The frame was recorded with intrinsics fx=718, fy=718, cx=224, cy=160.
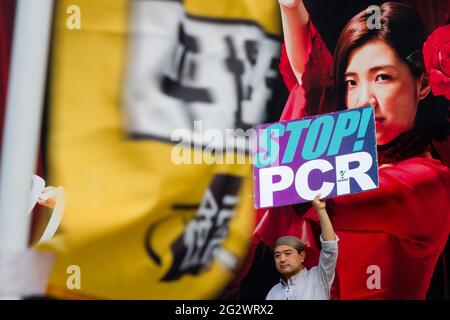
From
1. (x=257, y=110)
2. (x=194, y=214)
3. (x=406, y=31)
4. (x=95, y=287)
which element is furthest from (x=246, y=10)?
(x=95, y=287)

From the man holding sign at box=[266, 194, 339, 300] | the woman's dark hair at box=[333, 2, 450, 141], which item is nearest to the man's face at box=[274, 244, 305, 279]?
the man holding sign at box=[266, 194, 339, 300]

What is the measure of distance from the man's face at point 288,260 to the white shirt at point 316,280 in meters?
A: 0.03

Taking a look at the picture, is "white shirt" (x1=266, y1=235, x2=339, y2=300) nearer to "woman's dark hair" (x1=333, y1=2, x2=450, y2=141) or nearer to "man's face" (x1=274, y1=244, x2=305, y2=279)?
"man's face" (x1=274, y1=244, x2=305, y2=279)

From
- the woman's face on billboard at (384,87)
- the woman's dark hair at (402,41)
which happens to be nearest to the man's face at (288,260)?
the woman's face on billboard at (384,87)

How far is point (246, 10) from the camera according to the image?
2.98 m

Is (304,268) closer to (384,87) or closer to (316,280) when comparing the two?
(316,280)

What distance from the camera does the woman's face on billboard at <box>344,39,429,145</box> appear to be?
3.01 m

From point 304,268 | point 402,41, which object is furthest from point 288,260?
point 402,41

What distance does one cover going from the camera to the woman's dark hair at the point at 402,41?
303cm

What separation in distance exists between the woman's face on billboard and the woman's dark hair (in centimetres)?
2

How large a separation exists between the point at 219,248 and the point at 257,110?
0.59 m

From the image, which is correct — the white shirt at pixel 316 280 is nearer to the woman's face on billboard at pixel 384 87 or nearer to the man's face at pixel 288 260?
the man's face at pixel 288 260

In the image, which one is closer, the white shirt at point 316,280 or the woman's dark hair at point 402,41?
the white shirt at point 316,280

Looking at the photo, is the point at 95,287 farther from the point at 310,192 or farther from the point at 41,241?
the point at 310,192
